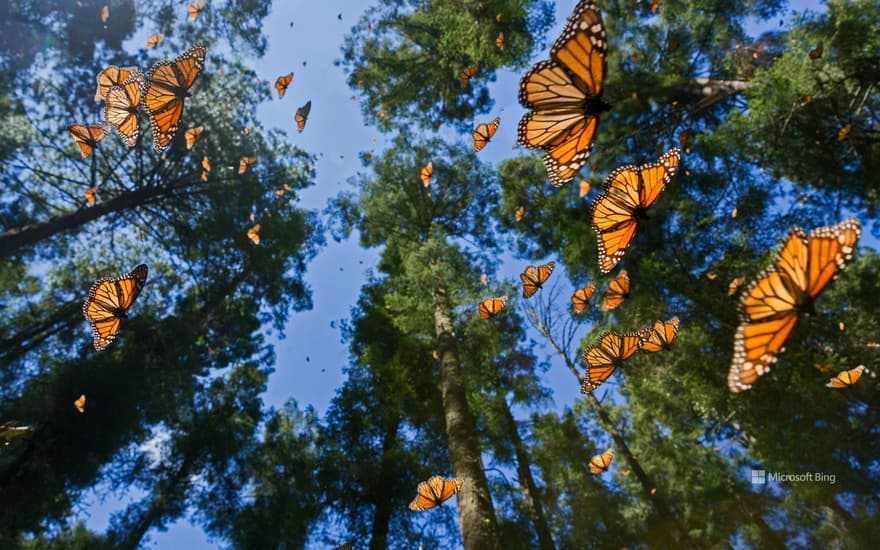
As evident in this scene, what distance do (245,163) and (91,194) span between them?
355 cm

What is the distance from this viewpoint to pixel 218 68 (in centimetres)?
1149

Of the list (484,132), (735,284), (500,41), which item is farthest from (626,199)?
(500,41)

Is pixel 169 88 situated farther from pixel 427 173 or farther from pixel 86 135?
pixel 427 173

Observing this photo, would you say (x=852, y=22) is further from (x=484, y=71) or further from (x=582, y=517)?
(x=582, y=517)

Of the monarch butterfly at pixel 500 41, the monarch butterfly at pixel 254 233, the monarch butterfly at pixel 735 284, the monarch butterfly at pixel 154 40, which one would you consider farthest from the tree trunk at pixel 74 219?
the monarch butterfly at pixel 735 284

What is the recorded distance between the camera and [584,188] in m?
9.56

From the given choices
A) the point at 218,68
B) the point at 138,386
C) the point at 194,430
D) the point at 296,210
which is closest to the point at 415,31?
the point at 218,68

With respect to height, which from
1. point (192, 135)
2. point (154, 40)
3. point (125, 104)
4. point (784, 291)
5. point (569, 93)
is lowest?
point (784, 291)

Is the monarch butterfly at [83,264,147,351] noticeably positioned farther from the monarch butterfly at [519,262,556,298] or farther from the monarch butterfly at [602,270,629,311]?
the monarch butterfly at [602,270,629,311]

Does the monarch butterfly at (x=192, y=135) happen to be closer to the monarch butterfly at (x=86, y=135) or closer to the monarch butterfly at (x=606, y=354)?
the monarch butterfly at (x=86, y=135)

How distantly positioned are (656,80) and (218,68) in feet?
37.8

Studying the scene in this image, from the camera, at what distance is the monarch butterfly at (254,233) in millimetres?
11211

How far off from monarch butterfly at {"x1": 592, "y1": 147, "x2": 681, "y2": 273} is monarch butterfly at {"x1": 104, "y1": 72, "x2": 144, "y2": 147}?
6.11 meters

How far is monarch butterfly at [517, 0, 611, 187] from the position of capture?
263 centimetres
